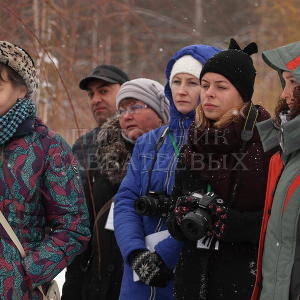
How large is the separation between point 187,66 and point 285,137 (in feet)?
3.05

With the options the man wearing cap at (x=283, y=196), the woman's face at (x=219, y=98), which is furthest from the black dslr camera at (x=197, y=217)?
the woman's face at (x=219, y=98)

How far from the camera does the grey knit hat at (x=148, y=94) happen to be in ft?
10.0

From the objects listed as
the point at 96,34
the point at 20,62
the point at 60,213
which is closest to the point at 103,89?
the point at 20,62

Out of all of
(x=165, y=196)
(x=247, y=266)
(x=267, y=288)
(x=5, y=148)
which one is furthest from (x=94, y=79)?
(x=267, y=288)

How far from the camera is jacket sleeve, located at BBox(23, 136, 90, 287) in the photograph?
6.63 ft

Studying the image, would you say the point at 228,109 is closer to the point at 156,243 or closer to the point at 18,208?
the point at 156,243

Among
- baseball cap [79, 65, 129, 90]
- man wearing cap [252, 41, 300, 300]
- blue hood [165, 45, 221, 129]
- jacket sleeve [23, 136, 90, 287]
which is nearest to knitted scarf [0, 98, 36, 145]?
jacket sleeve [23, 136, 90, 287]

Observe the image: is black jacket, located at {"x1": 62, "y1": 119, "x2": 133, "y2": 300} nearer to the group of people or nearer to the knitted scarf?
the group of people

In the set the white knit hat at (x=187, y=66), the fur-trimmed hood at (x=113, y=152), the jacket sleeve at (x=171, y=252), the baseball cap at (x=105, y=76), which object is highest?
the baseball cap at (x=105, y=76)

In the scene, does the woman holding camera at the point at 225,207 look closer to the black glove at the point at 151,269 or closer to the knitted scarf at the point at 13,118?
the black glove at the point at 151,269

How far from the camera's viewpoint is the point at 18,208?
6.57ft

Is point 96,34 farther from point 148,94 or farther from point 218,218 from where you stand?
point 218,218

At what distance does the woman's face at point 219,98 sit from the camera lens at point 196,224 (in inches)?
17.3

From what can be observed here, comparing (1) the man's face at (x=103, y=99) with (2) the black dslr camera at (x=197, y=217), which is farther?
(1) the man's face at (x=103, y=99)
